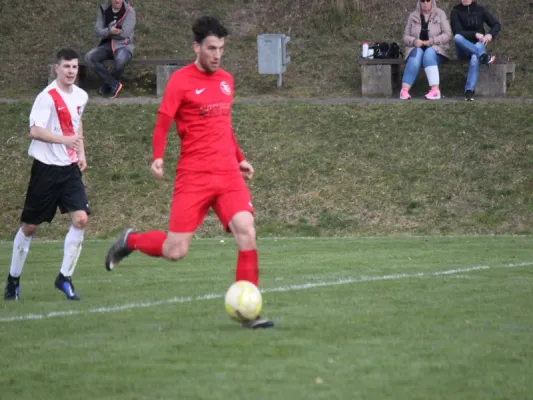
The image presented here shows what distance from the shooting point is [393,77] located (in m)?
23.7

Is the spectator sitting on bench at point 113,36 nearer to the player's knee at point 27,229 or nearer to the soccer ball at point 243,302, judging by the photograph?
the player's knee at point 27,229

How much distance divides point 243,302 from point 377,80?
Result: 51.7 feet

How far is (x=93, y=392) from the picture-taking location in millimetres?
6387

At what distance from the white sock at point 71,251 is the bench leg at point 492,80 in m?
13.7

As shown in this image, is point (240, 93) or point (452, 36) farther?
point (240, 93)

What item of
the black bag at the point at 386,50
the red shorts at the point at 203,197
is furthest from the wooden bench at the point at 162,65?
the red shorts at the point at 203,197

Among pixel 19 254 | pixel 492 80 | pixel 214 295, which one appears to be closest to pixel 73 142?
pixel 19 254

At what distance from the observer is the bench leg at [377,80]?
915 inches

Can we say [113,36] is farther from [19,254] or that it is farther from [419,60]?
[19,254]

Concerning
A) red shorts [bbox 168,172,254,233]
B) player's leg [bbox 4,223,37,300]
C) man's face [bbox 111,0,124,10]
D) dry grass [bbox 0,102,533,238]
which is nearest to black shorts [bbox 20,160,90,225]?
player's leg [bbox 4,223,37,300]

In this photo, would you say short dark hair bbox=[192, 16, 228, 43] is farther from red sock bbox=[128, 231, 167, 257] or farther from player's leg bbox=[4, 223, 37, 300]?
player's leg bbox=[4, 223, 37, 300]

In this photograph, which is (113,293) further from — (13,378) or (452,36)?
(452,36)

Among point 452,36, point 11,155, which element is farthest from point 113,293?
point 452,36

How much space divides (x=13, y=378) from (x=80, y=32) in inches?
787
